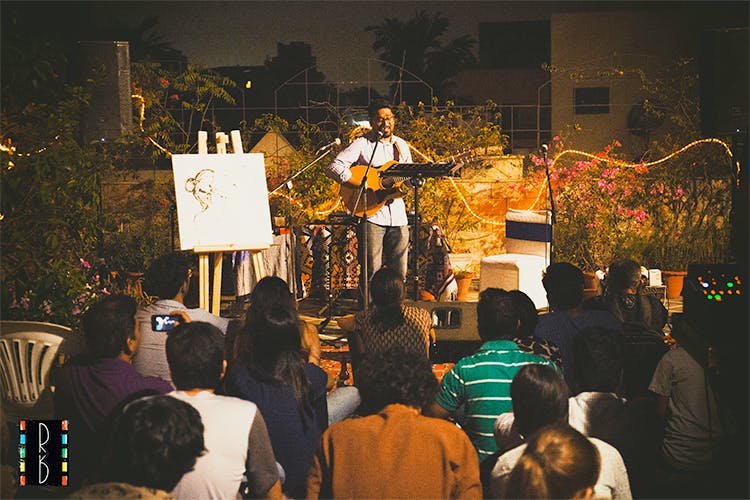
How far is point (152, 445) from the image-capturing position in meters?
2.26

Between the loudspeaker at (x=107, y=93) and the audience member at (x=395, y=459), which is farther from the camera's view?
the loudspeaker at (x=107, y=93)

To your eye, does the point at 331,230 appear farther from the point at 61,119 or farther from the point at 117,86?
the point at 61,119

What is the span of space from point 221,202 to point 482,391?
3058 millimetres

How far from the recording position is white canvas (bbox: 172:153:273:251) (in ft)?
18.5

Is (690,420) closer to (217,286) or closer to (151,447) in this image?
(151,447)

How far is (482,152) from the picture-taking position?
33.6 ft

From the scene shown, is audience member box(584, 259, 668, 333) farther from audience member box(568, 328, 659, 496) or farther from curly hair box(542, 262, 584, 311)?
audience member box(568, 328, 659, 496)

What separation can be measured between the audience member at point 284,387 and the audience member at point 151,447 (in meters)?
0.73

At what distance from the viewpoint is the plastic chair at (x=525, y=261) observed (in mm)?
7184

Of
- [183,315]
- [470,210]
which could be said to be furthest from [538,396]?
[470,210]

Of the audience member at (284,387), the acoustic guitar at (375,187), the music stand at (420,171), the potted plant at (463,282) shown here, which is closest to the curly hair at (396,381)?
the audience member at (284,387)

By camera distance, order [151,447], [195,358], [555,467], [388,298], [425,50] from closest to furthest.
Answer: [555,467]
[151,447]
[195,358]
[388,298]
[425,50]

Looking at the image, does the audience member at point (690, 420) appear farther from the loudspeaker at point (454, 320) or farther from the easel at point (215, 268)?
the easel at point (215, 268)

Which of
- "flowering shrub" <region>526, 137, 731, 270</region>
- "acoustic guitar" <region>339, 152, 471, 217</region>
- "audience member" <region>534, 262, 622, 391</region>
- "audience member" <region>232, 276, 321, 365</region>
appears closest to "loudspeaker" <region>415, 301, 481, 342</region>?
"acoustic guitar" <region>339, 152, 471, 217</region>
